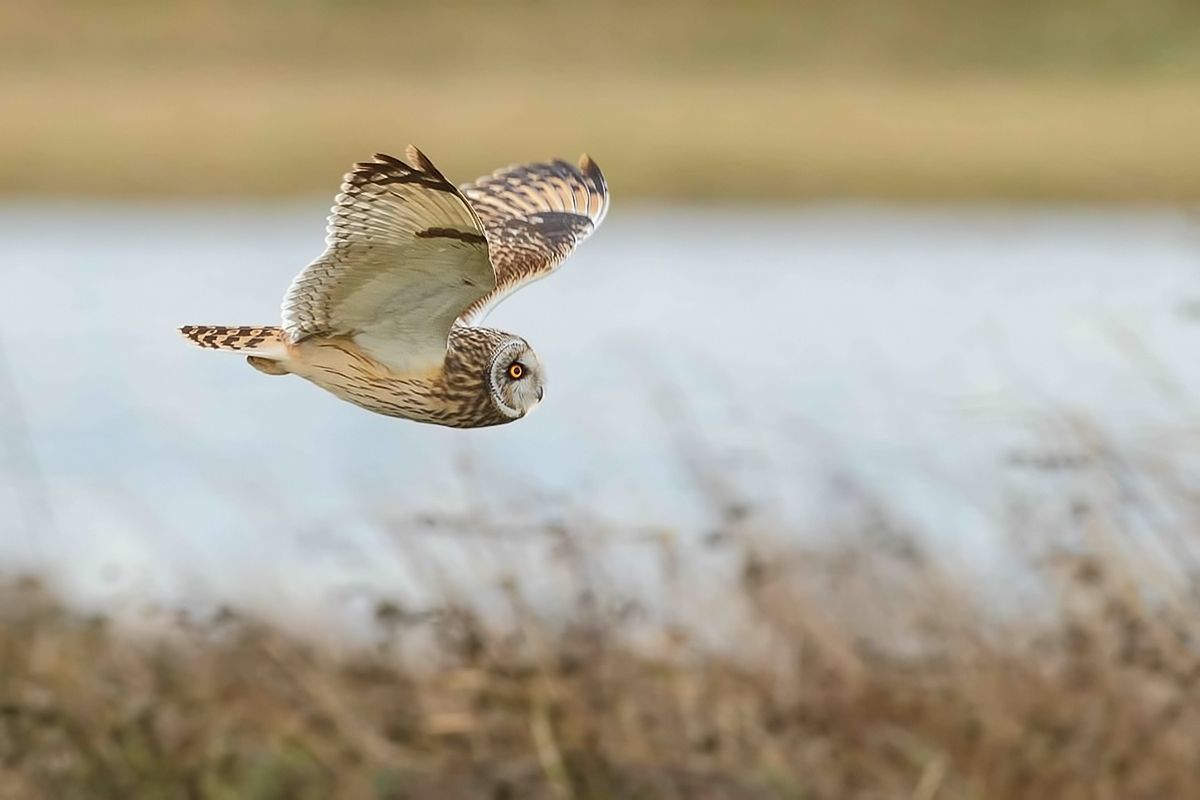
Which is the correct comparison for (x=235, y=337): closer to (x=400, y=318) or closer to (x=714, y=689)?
(x=400, y=318)

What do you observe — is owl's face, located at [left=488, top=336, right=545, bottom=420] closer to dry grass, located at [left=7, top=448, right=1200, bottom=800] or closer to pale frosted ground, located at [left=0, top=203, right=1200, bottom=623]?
pale frosted ground, located at [left=0, top=203, right=1200, bottom=623]

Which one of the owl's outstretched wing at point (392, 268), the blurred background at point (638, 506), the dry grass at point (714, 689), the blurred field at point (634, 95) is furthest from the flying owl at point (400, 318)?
the blurred field at point (634, 95)

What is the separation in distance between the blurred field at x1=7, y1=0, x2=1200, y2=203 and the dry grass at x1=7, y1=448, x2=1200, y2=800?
12722 mm

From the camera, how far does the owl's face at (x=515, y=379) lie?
2648 millimetres

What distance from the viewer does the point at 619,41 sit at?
79.8 ft

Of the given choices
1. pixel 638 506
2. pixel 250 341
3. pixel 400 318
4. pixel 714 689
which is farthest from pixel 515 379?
pixel 638 506

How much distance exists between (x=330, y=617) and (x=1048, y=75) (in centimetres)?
2018

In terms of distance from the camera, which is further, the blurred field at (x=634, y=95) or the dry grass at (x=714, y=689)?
the blurred field at (x=634, y=95)

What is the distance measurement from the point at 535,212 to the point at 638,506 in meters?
2.95

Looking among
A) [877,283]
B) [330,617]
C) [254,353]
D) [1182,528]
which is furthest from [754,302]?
[254,353]

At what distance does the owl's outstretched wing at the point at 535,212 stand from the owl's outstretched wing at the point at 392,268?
24.7 inches

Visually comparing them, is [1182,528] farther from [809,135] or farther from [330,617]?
[809,135]

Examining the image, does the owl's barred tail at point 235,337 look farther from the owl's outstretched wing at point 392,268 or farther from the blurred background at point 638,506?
the blurred background at point 638,506

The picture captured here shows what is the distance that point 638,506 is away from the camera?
663cm
